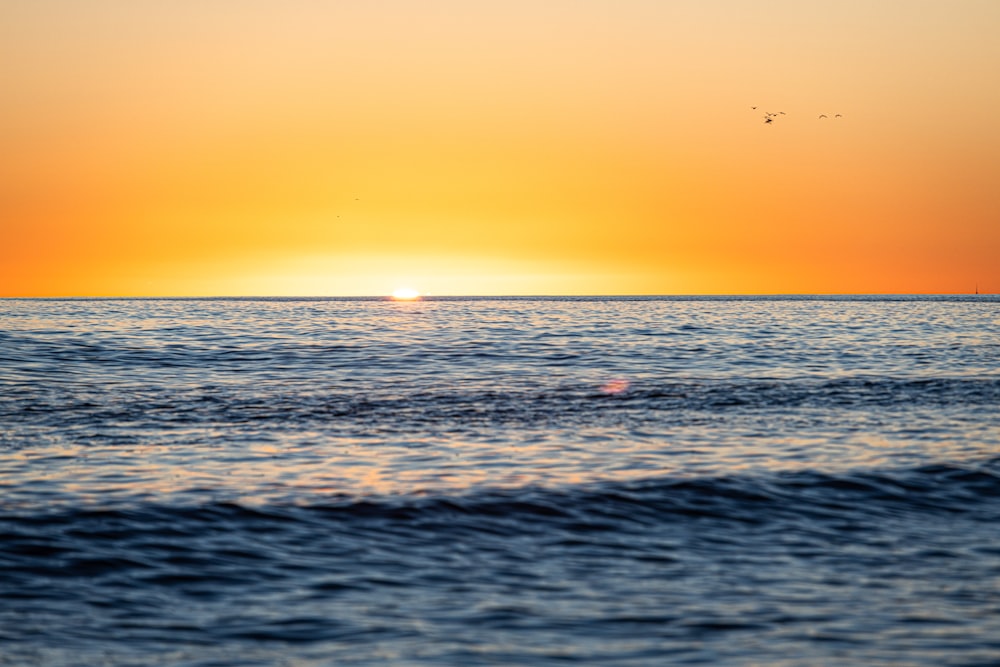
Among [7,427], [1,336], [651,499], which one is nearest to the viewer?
[651,499]

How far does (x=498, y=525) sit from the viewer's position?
1412 cm

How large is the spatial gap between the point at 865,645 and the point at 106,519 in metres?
10.2

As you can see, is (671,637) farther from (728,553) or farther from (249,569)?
(249,569)

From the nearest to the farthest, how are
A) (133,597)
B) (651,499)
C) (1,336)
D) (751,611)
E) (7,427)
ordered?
(751,611), (133,597), (651,499), (7,427), (1,336)

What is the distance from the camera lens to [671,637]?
9.57 metres

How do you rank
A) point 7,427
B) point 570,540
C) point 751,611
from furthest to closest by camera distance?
point 7,427 < point 570,540 < point 751,611

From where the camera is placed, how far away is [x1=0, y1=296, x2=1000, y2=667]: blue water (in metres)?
9.59

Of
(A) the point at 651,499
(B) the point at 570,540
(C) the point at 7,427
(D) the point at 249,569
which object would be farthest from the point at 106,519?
(C) the point at 7,427

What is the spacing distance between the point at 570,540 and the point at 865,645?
188 inches

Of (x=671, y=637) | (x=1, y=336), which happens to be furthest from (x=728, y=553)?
(x=1, y=336)

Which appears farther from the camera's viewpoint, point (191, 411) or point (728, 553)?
point (191, 411)

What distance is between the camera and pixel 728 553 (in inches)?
501

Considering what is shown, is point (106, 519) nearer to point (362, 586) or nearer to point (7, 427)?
point (362, 586)

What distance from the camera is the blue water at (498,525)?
9.59 meters
